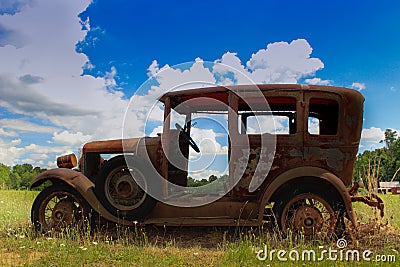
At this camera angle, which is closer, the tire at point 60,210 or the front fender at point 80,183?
the front fender at point 80,183

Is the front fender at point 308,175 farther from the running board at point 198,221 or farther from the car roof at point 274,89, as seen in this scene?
the car roof at point 274,89

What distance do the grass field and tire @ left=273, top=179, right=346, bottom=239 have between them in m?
0.19

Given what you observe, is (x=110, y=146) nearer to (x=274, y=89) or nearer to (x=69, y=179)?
(x=69, y=179)

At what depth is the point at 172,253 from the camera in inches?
231

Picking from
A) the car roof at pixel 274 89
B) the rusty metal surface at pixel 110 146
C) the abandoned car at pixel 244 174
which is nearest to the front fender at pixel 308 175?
the abandoned car at pixel 244 174

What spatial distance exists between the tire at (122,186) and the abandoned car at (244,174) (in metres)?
0.02

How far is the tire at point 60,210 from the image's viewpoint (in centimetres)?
697

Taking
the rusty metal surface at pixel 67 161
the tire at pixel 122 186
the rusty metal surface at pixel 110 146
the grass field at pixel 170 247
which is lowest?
the grass field at pixel 170 247

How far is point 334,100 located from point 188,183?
9.46 ft

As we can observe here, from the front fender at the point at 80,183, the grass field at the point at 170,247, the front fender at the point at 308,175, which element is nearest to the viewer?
the grass field at the point at 170,247

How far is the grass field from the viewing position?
5.45 m

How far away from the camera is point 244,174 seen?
6484mm

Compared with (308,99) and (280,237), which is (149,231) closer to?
(280,237)

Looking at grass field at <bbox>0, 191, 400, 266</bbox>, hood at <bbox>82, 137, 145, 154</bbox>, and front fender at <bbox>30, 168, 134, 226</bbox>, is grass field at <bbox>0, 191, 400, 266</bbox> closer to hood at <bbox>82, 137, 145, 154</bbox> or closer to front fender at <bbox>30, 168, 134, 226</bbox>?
front fender at <bbox>30, 168, 134, 226</bbox>
